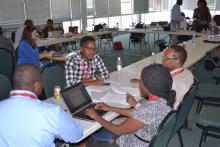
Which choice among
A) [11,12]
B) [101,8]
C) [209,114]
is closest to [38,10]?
[11,12]

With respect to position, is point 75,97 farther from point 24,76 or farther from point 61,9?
point 61,9

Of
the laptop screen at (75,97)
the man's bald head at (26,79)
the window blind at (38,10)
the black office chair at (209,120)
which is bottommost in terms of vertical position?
the black office chair at (209,120)

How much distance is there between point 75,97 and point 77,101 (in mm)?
37

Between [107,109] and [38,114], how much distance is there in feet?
2.92

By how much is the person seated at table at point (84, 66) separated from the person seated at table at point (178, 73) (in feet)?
2.53

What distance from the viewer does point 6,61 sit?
4.55 metres

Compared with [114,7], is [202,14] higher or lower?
lower

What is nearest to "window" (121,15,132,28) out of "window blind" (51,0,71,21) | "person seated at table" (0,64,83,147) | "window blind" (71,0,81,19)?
"window blind" (71,0,81,19)

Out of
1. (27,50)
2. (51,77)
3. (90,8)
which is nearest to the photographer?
(51,77)

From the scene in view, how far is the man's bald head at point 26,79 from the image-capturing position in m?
1.71

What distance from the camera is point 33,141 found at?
1.60 meters

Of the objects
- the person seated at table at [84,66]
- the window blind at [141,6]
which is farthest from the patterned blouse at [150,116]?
the window blind at [141,6]

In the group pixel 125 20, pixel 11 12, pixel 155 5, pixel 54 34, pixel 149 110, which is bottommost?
pixel 149 110

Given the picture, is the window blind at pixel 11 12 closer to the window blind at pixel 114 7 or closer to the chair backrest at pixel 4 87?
the window blind at pixel 114 7
